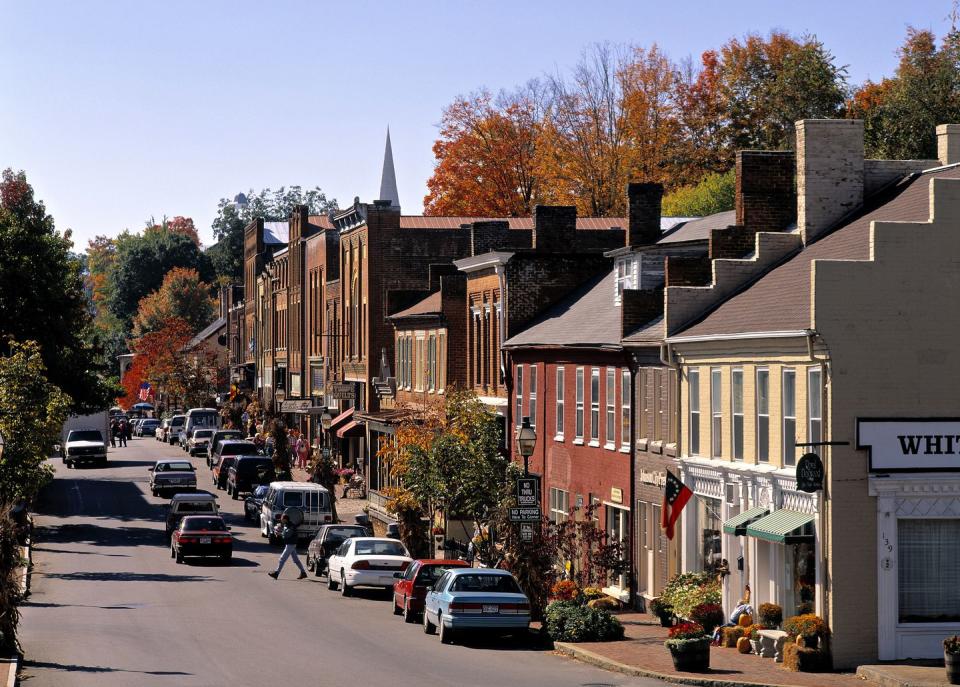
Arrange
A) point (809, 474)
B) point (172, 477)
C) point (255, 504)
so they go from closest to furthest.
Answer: point (809, 474), point (255, 504), point (172, 477)

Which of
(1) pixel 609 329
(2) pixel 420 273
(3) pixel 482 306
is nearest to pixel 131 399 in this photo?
(2) pixel 420 273

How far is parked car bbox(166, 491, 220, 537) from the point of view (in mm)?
55219

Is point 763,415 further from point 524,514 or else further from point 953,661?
point 953,661

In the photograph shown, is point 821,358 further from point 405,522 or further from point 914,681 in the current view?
point 405,522

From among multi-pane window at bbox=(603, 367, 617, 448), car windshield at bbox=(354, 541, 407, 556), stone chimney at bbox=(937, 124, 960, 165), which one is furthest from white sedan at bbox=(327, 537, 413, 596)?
stone chimney at bbox=(937, 124, 960, 165)

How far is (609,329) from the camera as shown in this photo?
4094 cm

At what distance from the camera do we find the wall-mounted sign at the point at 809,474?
27.5 m

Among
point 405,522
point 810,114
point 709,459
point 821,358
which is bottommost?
point 405,522

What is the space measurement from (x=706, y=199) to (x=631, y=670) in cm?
4925

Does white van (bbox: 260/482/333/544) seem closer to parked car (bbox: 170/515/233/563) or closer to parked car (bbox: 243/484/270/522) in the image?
parked car (bbox: 243/484/270/522)

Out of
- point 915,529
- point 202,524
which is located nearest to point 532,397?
point 202,524

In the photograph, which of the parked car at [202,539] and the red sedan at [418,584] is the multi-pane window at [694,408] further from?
the parked car at [202,539]

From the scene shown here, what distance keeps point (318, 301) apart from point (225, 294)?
59872mm

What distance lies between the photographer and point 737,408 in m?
32.3
